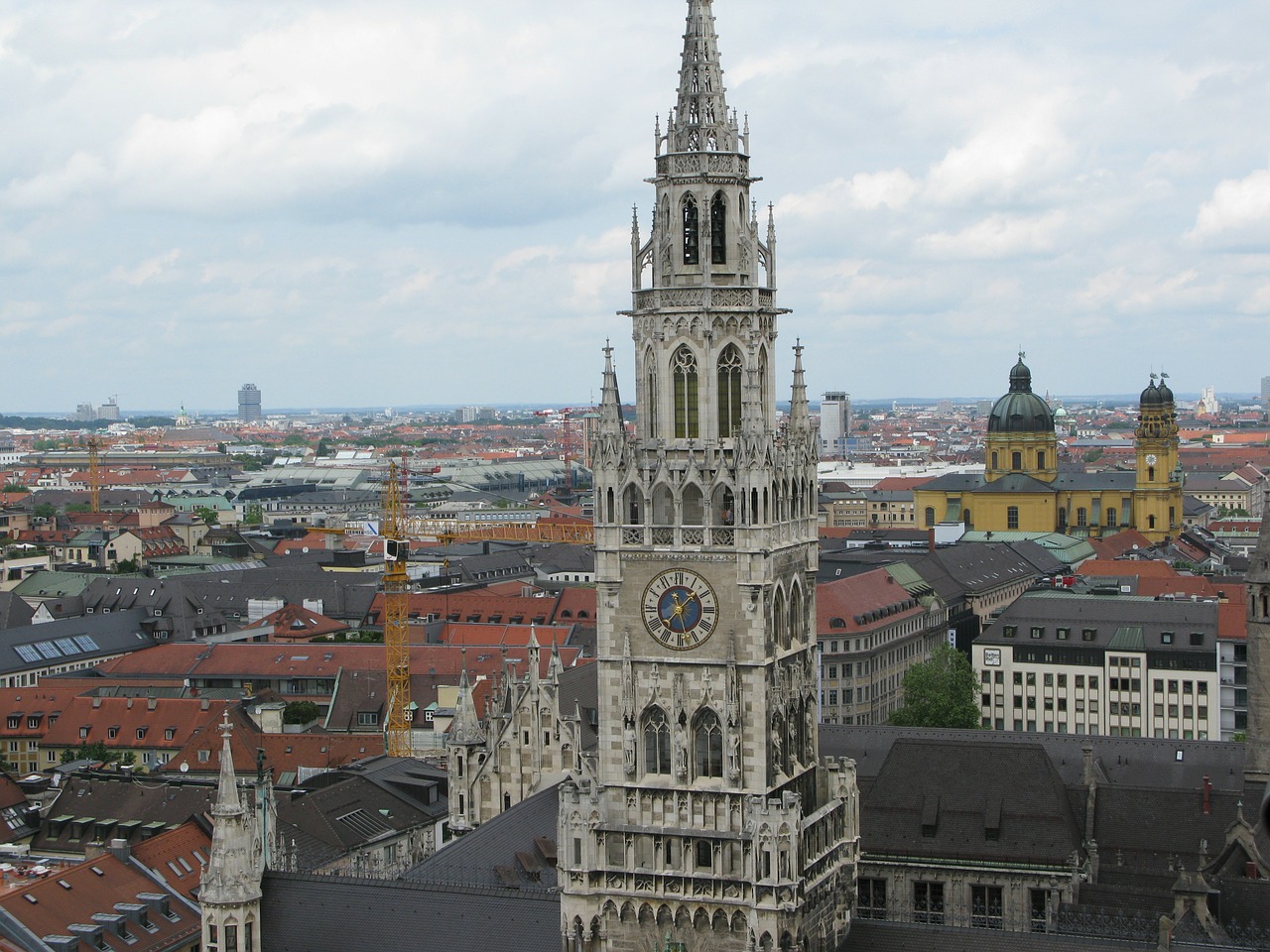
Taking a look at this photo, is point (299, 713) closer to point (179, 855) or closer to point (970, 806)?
point (179, 855)

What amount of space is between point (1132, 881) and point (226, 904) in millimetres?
34600

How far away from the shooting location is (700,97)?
46.2 m

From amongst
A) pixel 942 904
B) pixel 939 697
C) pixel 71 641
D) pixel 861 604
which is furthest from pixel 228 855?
pixel 71 641

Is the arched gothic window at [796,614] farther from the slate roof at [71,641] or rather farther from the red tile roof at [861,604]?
the slate roof at [71,641]

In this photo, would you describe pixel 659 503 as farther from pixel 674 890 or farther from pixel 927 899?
pixel 927 899

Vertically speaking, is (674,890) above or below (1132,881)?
above

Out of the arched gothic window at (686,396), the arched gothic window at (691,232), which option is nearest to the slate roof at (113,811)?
the arched gothic window at (686,396)

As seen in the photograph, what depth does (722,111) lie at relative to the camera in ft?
152

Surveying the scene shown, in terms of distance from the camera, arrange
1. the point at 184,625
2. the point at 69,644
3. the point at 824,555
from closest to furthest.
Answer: the point at 69,644
the point at 184,625
the point at 824,555

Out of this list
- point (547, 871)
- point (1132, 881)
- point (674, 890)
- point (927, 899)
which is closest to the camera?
point (674, 890)

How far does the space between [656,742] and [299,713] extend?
85.4 m

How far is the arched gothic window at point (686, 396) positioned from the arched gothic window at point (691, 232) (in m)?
2.33

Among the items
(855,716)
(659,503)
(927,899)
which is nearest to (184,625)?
(855,716)

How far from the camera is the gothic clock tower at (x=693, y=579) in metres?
45.0
